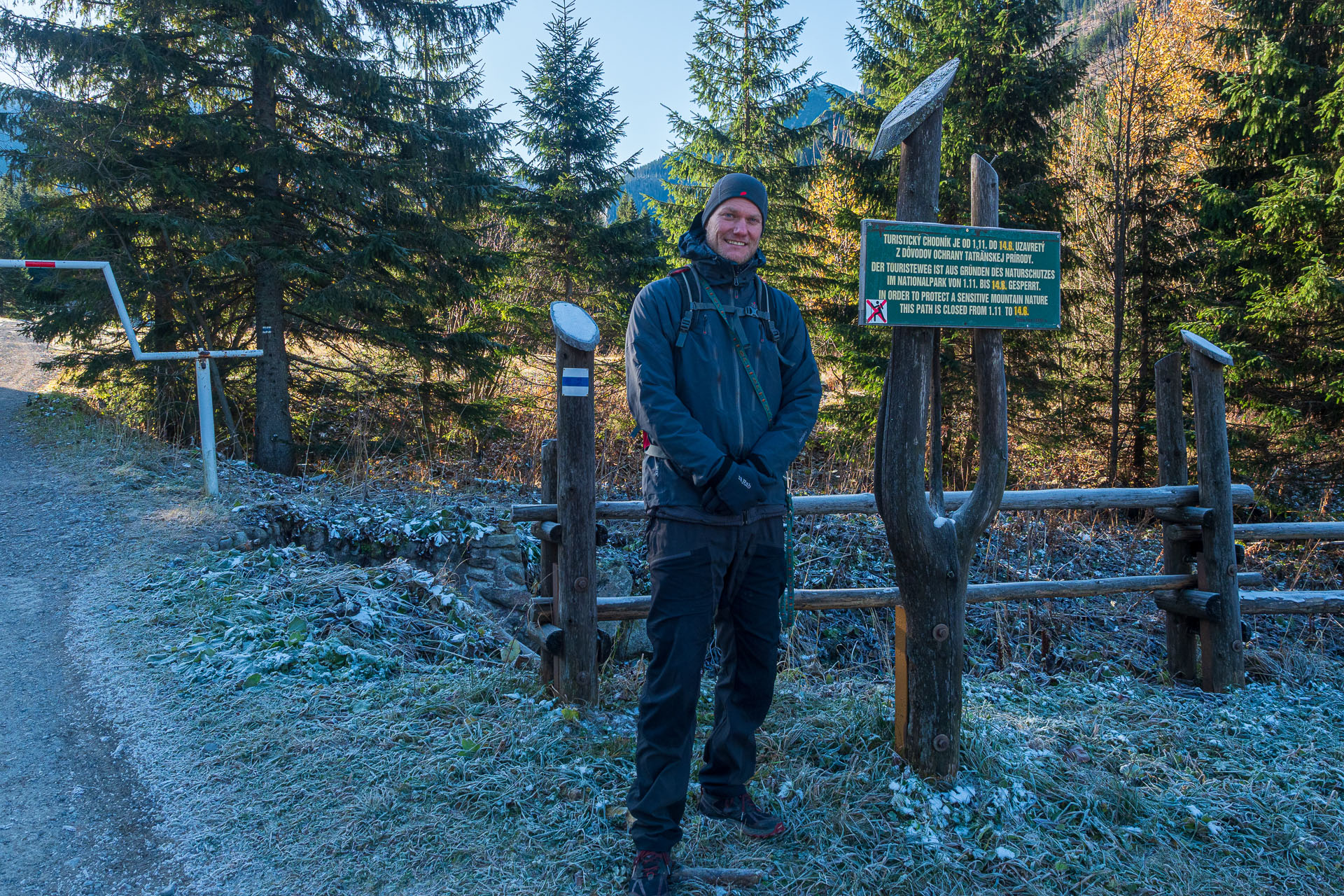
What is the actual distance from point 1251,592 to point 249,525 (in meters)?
8.22

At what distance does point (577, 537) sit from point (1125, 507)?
3.81m

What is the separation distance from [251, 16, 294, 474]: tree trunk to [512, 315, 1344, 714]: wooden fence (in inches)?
306

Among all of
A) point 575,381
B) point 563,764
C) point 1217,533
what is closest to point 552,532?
point 575,381

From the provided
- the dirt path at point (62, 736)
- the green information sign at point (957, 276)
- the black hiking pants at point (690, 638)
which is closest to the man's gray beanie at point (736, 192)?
Answer: the green information sign at point (957, 276)

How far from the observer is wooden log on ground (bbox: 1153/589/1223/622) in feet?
16.9

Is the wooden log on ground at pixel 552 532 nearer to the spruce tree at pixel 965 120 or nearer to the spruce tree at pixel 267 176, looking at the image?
the spruce tree at pixel 267 176

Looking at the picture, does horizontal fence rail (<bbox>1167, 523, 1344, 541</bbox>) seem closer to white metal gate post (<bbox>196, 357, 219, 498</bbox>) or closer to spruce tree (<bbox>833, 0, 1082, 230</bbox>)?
spruce tree (<bbox>833, 0, 1082, 230</bbox>)

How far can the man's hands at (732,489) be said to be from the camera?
2816 millimetres

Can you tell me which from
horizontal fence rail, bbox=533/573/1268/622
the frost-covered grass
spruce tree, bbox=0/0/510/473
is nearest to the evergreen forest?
spruce tree, bbox=0/0/510/473

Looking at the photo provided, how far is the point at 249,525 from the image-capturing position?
7164 millimetres

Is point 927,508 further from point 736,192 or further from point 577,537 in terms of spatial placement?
point 577,537

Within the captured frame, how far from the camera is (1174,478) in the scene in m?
5.58

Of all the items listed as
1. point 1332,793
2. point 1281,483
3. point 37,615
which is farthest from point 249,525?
point 1281,483

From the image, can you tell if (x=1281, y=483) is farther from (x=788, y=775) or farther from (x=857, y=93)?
(x=788, y=775)
